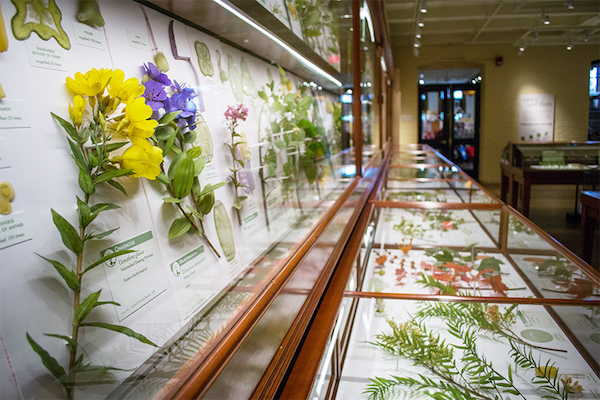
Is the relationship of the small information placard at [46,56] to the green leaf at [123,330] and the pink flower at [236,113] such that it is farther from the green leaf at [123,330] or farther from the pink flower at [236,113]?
the pink flower at [236,113]

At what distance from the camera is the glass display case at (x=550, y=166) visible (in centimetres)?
165

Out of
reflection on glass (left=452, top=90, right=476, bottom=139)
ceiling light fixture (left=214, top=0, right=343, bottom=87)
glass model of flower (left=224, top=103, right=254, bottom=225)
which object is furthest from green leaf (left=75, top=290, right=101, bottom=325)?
reflection on glass (left=452, top=90, right=476, bottom=139)

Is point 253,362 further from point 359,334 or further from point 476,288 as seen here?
point 476,288

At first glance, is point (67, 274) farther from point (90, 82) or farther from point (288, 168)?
point (288, 168)

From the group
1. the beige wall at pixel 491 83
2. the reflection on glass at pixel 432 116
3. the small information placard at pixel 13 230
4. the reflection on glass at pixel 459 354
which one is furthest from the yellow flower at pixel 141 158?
the reflection on glass at pixel 432 116

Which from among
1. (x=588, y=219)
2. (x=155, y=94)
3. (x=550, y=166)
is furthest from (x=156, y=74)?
(x=550, y=166)

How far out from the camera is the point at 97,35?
1.24 feet

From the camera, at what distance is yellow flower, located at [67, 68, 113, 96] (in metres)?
0.33

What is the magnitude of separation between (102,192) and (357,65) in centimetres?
161

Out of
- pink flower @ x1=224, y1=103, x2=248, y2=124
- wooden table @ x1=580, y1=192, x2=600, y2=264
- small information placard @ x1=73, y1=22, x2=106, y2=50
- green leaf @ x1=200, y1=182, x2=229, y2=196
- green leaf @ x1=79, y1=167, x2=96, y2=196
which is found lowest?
wooden table @ x1=580, y1=192, x2=600, y2=264

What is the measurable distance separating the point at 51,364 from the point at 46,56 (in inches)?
9.1

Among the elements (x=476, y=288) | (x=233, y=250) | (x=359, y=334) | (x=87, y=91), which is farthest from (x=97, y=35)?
(x=476, y=288)

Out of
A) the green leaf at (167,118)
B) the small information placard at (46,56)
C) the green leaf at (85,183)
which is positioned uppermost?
the small information placard at (46,56)

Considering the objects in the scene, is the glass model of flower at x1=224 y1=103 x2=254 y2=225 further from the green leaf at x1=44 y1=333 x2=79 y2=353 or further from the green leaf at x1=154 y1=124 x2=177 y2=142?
the green leaf at x1=44 y1=333 x2=79 y2=353
